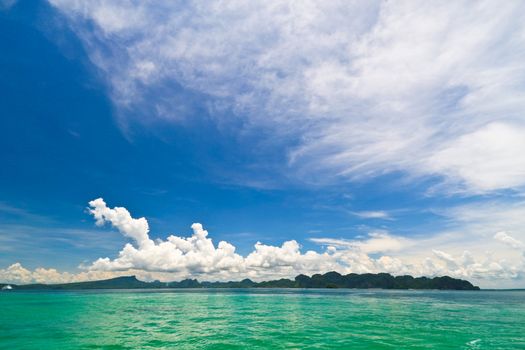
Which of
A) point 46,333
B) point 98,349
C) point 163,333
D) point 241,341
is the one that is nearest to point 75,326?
point 46,333

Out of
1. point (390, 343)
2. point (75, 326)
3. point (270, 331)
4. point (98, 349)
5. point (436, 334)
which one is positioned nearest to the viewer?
point (98, 349)

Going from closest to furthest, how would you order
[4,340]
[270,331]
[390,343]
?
[390,343] < [4,340] < [270,331]

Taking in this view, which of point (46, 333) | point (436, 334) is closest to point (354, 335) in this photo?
point (436, 334)

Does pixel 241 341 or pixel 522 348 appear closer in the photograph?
pixel 522 348

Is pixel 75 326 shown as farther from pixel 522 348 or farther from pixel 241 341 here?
pixel 522 348

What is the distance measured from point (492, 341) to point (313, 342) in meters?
19.5

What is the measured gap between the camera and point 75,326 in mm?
44156

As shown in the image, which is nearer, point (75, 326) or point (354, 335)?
point (354, 335)

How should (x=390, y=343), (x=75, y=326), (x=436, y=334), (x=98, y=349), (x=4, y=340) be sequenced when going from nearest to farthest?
(x=98, y=349)
(x=390, y=343)
(x=4, y=340)
(x=436, y=334)
(x=75, y=326)

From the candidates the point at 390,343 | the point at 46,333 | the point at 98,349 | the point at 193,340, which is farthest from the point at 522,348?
the point at 46,333

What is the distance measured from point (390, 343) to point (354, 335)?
5.72m

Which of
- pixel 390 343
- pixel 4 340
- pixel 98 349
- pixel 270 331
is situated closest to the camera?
pixel 98 349

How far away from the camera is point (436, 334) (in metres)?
37.0

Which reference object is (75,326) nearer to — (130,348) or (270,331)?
(130,348)
